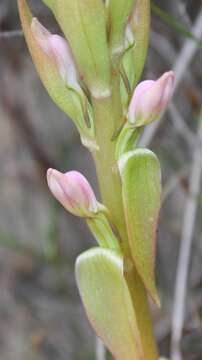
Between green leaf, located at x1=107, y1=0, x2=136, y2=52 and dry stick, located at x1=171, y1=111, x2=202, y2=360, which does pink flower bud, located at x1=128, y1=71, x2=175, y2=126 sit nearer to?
green leaf, located at x1=107, y1=0, x2=136, y2=52

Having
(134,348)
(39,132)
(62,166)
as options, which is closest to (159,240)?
(62,166)

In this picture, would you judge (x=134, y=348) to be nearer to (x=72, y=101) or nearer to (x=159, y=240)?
(x=72, y=101)

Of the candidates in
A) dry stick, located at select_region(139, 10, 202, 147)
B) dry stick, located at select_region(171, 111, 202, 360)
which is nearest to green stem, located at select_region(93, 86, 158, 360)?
dry stick, located at select_region(171, 111, 202, 360)

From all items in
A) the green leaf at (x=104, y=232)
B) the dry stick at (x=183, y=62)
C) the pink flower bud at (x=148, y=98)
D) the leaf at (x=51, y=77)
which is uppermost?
the leaf at (x=51, y=77)

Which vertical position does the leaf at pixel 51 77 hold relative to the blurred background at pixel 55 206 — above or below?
above

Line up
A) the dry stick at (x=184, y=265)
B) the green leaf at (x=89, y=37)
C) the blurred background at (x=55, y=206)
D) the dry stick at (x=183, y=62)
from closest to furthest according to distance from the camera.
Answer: the green leaf at (x=89, y=37), the dry stick at (x=184, y=265), the dry stick at (x=183, y=62), the blurred background at (x=55, y=206)

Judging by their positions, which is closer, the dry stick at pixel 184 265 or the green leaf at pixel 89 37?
the green leaf at pixel 89 37

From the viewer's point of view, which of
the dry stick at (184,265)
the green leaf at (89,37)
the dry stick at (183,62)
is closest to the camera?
the green leaf at (89,37)

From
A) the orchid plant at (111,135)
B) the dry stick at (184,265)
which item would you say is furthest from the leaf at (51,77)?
the dry stick at (184,265)

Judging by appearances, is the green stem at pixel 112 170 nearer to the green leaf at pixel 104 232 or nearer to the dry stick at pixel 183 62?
the green leaf at pixel 104 232
